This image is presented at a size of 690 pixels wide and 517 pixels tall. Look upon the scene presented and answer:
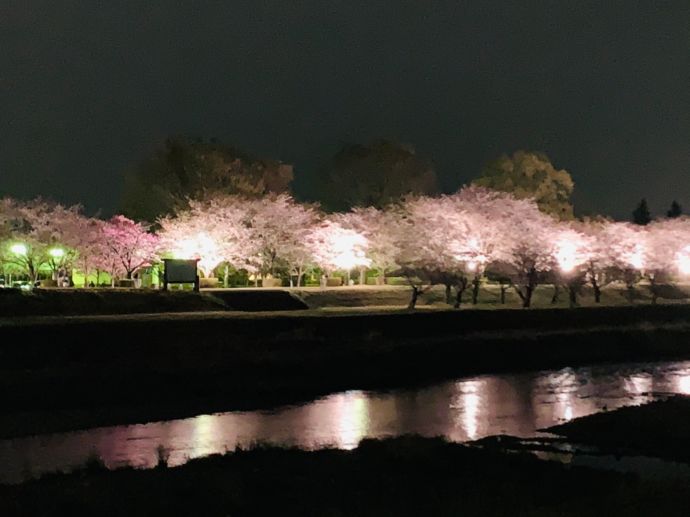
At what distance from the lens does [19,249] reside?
58.1 m

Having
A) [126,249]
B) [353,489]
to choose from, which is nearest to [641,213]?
[126,249]

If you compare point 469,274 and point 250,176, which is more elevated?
point 250,176

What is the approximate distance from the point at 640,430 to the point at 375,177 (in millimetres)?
67187

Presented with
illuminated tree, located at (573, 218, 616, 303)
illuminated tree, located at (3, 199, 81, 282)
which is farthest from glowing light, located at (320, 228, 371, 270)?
illuminated tree, located at (3, 199, 81, 282)

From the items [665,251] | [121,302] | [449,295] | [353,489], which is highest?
[665,251]

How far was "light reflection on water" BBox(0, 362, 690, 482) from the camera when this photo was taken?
1762 centimetres

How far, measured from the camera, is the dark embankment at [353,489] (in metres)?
10.3

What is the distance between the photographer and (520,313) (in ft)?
148

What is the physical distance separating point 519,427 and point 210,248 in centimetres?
4355

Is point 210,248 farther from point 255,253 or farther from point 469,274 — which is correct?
point 469,274

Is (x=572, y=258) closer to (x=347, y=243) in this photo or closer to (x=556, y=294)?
(x=556, y=294)

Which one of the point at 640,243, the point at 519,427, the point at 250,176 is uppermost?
the point at 250,176

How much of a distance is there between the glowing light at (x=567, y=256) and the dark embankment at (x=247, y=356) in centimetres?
1709

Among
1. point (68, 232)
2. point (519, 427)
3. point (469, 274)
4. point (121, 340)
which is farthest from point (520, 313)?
point (68, 232)
